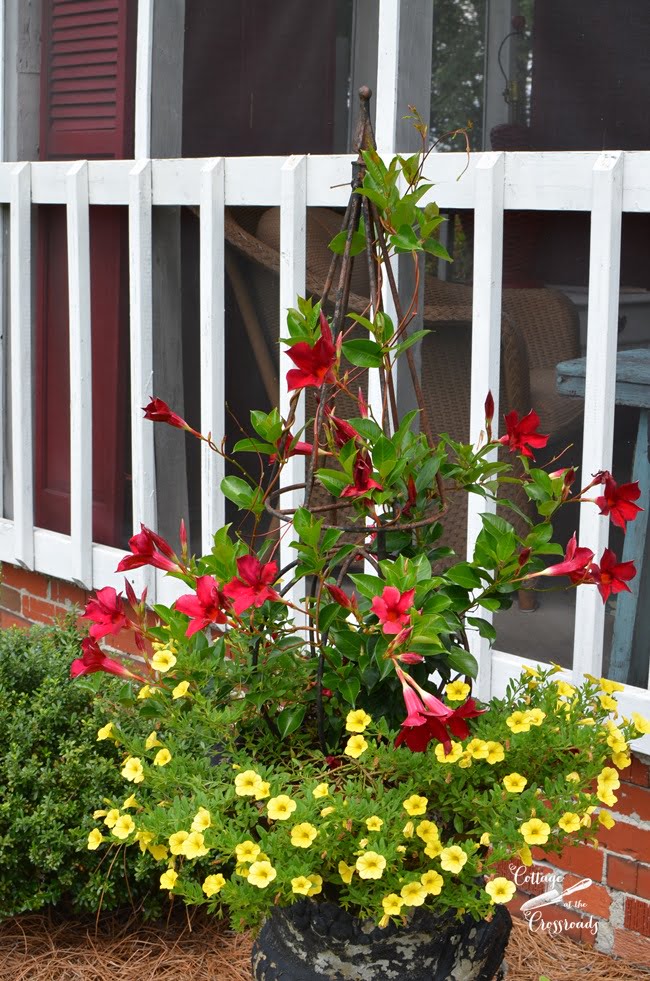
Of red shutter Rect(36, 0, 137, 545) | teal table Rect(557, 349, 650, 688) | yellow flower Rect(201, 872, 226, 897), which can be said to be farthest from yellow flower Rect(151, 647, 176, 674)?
red shutter Rect(36, 0, 137, 545)

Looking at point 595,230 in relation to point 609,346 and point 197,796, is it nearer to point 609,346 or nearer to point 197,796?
point 609,346

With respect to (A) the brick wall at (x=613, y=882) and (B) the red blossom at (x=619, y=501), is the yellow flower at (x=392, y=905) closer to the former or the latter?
(B) the red blossom at (x=619, y=501)

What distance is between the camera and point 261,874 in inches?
63.0

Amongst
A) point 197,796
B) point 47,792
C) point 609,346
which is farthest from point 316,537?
point 47,792

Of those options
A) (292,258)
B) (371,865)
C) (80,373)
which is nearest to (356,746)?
(371,865)

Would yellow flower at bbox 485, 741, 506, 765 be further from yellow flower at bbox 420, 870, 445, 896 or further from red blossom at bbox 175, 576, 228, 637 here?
red blossom at bbox 175, 576, 228, 637

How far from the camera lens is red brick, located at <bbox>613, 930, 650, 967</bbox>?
2570mm

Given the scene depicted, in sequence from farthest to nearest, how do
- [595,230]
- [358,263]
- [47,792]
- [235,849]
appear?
1. [358,263]
2. [47,792]
3. [595,230]
4. [235,849]

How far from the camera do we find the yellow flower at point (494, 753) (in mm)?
1729

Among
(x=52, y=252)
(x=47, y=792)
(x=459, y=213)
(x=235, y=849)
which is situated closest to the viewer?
(x=235, y=849)

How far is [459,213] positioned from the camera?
8.98ft

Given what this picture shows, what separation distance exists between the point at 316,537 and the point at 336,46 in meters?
1.92

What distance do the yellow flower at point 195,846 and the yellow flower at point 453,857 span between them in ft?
1.06

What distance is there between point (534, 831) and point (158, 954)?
1.31m
